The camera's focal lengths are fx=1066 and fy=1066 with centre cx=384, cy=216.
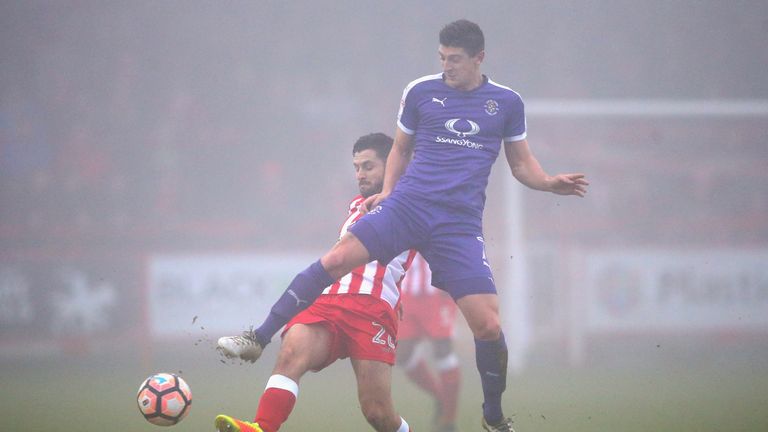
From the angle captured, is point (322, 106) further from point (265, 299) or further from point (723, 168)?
point (723, 168)

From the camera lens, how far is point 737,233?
12445 millimetres

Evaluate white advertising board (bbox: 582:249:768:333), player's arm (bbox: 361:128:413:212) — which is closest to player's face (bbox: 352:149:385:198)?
player's arm (bbox: 361:128:413:212)

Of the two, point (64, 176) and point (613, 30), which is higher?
point (613, 30)

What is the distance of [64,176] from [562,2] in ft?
22.5

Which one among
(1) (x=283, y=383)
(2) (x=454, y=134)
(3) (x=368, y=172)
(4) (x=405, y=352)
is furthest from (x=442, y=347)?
(1) (x=283, y=383)

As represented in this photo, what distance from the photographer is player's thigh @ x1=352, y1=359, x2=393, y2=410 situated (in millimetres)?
4926

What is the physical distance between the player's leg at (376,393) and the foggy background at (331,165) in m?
5.45

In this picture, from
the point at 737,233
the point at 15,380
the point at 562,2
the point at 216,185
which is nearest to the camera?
the point at 15,380

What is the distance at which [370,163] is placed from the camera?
555 cm

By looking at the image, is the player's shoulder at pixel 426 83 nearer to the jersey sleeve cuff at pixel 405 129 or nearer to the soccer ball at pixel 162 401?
the jersey sleeve cuff at pixel 405 129

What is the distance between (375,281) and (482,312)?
0.58m

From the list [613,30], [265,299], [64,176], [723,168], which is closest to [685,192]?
[723,168]

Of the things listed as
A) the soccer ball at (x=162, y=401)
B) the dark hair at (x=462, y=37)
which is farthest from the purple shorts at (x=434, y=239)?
the soccer ball at (x=162, y=401)

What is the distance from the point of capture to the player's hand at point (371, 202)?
521cm
